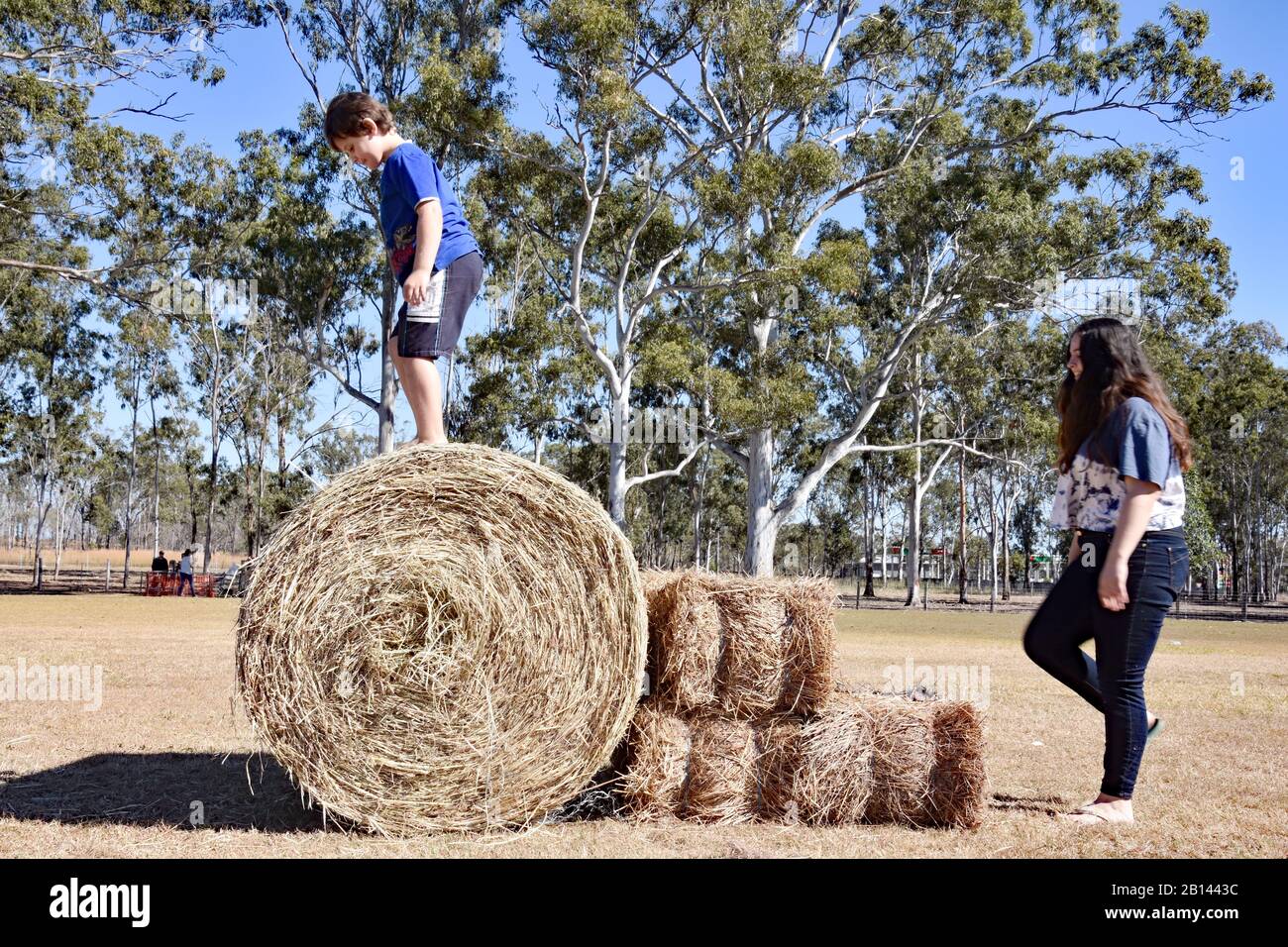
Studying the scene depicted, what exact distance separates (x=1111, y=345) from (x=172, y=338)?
4246 centimetres

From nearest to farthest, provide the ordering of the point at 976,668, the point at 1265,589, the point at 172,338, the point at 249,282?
the point at 976,668, the point at 249,282, the point at 172,338, the point at 1265,589

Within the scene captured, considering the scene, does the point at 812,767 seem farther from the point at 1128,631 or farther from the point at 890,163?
the point at 890,163

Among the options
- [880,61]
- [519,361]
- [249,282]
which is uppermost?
[880,61]

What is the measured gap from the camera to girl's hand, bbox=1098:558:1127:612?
4.20 m

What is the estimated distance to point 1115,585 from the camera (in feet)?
13.8

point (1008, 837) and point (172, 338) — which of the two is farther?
point (172, 338)

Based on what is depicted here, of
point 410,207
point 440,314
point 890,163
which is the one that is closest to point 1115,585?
point 440,314

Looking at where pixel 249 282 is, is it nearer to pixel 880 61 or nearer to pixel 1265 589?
pixel 880 61

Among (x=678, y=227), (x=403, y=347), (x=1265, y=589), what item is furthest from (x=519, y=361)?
(x=1265, y=589)

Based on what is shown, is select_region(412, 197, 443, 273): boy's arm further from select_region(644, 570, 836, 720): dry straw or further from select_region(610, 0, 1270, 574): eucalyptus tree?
select_region(610, 0, 1270, 574): eucalyptus tree

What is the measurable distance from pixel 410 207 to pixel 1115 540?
345 cm

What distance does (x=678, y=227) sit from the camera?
2688 centimetres
